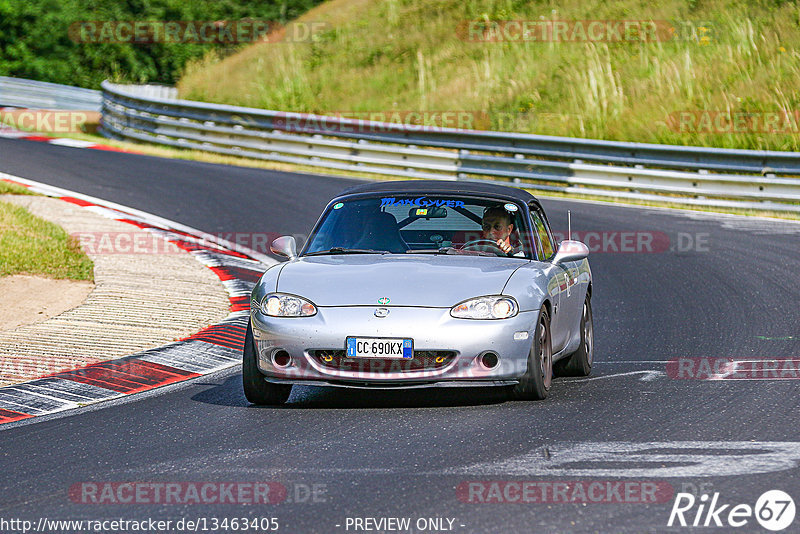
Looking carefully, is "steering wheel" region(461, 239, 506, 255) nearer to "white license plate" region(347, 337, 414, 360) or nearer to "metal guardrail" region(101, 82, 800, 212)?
"white license plate" region(347, 337, 414, 360)

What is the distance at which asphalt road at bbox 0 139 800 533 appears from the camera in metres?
5.36

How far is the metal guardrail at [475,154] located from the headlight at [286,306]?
13.8 m

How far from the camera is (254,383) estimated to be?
7844 millimetres

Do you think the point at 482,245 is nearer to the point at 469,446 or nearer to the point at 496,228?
the point at 496,228

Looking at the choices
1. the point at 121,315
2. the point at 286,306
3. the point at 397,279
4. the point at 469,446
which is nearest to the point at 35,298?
the point at 121,315

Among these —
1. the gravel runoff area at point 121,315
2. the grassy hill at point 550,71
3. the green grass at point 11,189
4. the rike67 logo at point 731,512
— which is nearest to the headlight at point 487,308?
the rike67 logo at point 731,512

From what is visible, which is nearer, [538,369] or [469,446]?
[469,446]

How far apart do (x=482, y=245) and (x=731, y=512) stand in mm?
3771

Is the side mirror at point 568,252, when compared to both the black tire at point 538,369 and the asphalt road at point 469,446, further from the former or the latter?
the asphalt road at point 469,446

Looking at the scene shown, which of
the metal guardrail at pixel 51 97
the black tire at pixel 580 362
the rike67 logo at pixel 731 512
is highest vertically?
the rike67 logo at pixel 731 512

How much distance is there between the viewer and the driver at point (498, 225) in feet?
28.8

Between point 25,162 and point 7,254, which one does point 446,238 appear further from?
point 25,162

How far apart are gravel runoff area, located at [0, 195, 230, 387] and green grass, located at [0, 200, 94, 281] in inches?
8.4

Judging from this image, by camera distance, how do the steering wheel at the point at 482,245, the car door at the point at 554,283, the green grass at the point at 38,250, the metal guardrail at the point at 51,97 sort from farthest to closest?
the metal guardrail at the point at 51,97 < the green grass at the point at 38,250 < the steering wheel at the point at 482,245 < the car door at the point at 554,283
